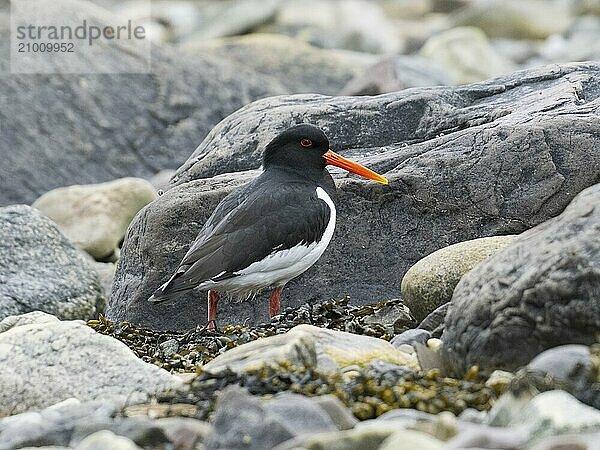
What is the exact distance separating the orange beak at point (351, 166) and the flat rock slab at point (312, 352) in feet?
6.31

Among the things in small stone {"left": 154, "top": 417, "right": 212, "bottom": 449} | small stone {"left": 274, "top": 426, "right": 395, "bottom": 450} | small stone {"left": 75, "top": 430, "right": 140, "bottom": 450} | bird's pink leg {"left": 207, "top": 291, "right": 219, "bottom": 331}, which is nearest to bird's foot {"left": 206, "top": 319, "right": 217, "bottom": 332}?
bird's pink leg {"left": 207, "top": 291, "right": 219, "bottom": 331}

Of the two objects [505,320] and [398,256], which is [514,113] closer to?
[398,256]

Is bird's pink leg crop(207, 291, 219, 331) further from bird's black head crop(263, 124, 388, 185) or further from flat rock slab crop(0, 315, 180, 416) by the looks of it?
flat rock slab crop(0, 315, 180, 416)

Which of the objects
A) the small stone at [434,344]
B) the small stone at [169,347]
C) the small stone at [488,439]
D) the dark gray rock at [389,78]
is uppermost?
the dark gray rock at [389,78]

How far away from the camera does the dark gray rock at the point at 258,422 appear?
144 inches

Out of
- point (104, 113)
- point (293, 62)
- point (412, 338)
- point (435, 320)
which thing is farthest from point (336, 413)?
point (293, 62)

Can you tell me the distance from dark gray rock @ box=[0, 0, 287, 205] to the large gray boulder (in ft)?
16.2

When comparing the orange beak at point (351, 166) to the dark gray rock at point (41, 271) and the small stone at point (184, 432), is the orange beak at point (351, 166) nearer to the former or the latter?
the dark gray rock at point (41, 271)

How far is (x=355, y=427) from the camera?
3912mm

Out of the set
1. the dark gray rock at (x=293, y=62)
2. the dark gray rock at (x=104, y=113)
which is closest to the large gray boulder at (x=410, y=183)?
the dark gray rock at (x=104, y=113)

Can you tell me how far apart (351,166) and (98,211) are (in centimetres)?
413

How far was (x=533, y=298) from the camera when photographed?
4.50 metres

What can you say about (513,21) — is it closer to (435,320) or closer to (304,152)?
(304,152)

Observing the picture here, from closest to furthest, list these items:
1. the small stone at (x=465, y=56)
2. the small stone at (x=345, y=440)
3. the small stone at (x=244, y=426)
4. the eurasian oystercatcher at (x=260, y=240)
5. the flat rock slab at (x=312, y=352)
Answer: the small stone at (x=345, y=440) < the small stone at (x=244, y=426) < the flat rock slab at (x=312, y=352) < the eurasian oystercatcher at (x=260, y=240) < the small stone at (x=465, y=56)
